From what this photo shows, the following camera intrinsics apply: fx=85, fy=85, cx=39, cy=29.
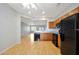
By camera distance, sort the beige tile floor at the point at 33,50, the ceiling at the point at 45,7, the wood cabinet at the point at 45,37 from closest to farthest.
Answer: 1. the beige tile floor at the point at 33,50
2. the ceiling at the point at 45,7
3. the wood cabinet at the point at 45,37

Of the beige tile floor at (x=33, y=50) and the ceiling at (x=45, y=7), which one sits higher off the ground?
the ceiling at (x=45, y=7)

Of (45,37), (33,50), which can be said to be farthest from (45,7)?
(45,37)

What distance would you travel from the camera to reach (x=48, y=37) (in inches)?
304

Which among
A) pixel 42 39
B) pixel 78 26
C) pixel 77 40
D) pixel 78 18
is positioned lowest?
pixel 42 39

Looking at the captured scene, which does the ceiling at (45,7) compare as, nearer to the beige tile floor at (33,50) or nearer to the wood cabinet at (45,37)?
the beige tile floor at (33,50)

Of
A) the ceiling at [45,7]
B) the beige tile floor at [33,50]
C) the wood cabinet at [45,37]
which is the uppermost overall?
the ceiling at [45,7]

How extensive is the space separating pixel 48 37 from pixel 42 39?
0.58 m

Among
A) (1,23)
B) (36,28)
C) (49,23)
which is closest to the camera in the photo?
(1,23)

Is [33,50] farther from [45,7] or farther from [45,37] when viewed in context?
[45,37]

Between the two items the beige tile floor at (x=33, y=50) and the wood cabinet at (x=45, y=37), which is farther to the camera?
the wood cabinet at (x=45, y=37)

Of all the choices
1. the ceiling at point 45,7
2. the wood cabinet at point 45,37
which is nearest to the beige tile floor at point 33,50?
the ceiling at point 45,7
